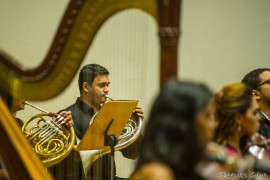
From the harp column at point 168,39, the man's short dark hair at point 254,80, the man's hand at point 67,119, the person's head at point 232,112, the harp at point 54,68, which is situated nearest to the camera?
the harp column at point 168,39

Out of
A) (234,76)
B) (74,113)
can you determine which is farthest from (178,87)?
(234,76)

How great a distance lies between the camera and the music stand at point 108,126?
3.34 m

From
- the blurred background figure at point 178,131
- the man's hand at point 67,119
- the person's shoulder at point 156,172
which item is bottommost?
the man's hand at point 67,119

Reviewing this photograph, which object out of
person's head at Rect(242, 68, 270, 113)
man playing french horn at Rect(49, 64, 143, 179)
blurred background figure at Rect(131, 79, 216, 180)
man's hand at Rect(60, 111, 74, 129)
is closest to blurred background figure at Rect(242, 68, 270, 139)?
person's head at Rect(242, 68, 270, 113)

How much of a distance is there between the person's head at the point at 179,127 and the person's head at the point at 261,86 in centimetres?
214

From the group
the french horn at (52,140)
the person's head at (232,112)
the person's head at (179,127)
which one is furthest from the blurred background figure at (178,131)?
the french horn at (52,140)

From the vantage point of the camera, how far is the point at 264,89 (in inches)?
153

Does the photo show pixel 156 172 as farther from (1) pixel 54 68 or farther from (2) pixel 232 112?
(2) pixel 232 112

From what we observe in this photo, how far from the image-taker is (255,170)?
2.09 m

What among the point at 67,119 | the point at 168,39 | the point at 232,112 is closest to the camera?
the point at 168,39

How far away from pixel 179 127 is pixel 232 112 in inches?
42.4

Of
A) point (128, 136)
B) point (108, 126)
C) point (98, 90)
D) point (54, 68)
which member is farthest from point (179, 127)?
point (98, 90)

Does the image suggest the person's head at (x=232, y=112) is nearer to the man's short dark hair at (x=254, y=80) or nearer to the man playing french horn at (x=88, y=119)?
the man playing french horn at (x=88, y=119)

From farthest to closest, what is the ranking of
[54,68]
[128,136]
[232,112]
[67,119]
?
[128,136] < [67,119] < [232,112] < [54,68]
